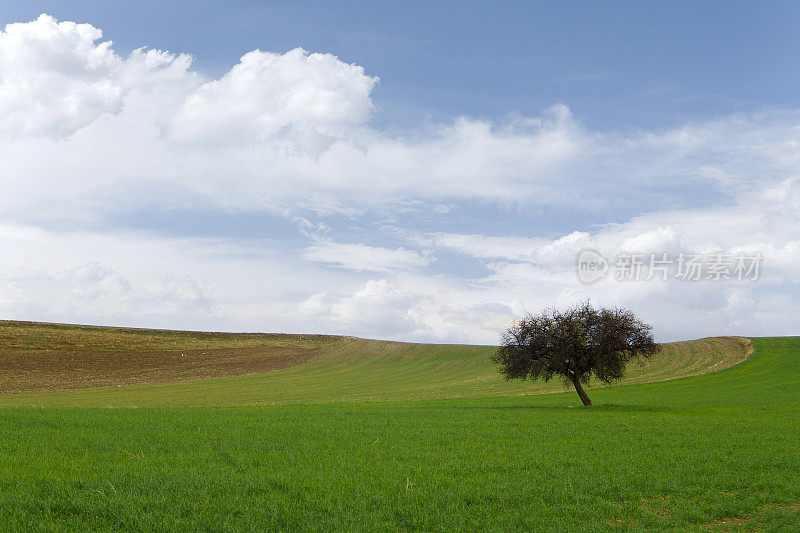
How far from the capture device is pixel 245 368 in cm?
9125

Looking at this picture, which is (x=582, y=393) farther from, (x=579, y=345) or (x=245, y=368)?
(x=245, y=368)

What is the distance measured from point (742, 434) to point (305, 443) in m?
19.1

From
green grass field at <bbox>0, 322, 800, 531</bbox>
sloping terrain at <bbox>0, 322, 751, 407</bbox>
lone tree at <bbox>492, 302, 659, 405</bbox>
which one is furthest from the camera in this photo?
sloping terrain at <bbox>0, 322, 751, 407</bbox>

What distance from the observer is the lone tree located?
4425 cm

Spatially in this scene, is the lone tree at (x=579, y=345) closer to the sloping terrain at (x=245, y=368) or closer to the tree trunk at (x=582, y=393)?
the tree trunk at (x=582, y=393)

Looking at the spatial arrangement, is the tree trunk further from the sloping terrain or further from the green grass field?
the sloping terrain

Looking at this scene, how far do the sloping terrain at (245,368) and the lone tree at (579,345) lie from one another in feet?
48.3

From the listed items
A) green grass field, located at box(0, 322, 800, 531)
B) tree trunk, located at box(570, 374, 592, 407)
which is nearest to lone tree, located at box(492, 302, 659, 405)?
tree trunk, located at box(570, 374, 592, 407)

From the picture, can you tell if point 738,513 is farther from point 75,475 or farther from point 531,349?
point 531,349

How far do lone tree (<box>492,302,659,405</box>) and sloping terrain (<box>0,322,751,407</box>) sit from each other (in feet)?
48.3

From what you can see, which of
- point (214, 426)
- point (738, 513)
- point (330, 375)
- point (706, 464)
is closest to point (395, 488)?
point (738, 513)

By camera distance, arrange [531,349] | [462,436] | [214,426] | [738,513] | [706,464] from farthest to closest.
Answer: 1. [531,349]
2. [214,426]
3. [462,436]
4. [706,464]
5. [738,513]

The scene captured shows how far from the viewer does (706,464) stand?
17.2 metres

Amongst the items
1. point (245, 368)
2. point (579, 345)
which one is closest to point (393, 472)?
point (579, 345)
